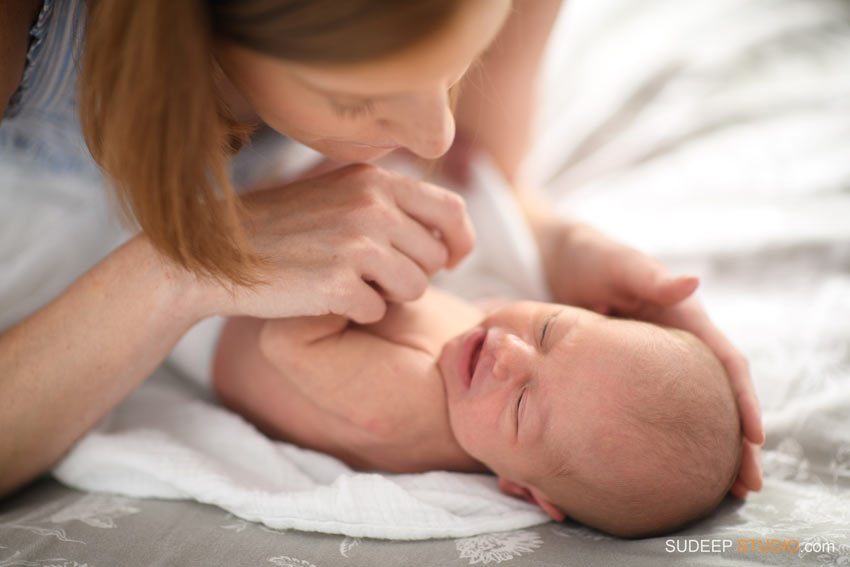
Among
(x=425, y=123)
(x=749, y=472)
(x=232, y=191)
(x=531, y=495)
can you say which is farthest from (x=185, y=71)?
(x=749, y=472)

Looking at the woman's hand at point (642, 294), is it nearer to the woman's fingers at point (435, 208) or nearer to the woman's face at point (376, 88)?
the woman's fingers at point (435, 208)

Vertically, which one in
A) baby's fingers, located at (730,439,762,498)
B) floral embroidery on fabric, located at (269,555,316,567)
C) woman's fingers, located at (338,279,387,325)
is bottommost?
baby's fingers, located at (730,439,762,498)

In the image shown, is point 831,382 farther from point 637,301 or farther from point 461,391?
point 461,391

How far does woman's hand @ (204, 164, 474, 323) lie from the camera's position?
940 millimetres

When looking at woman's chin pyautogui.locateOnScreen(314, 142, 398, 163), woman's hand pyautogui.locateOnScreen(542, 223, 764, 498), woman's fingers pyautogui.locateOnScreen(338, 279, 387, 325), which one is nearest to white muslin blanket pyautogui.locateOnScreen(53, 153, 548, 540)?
woman's fingers pyautogui.locateOnScreen(338, 279, 387, 325)

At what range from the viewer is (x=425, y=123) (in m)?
0.76

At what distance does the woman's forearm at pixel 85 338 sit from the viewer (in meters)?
0.95

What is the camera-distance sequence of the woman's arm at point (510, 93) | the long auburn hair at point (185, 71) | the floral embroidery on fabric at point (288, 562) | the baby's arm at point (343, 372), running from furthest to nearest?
the woman's arm at point (510, 93)
the baby's arm at point (343, 372)
the floral embroidery on fabric at point (288, 562)
the long auburn hair at point (185, 71)

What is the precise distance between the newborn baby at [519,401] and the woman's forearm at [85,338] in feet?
0.62

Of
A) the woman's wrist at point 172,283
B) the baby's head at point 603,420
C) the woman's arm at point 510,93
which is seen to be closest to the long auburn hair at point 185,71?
the woman's wrist at point 172,283

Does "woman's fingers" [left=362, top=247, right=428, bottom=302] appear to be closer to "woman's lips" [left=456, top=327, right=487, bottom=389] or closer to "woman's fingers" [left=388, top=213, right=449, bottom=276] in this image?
"woman's fingers" [left=388, top=213, right=449, bottom=276]

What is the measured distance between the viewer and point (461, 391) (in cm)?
109

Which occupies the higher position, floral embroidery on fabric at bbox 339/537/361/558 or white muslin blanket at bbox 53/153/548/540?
white muslin blanket at bbox 53/153/548/540

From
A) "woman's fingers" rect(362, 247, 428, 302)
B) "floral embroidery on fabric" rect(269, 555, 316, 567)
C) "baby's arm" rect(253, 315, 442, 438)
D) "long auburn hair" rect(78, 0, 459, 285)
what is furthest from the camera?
"baby's arm" rect(253, 315, 442, 438)
